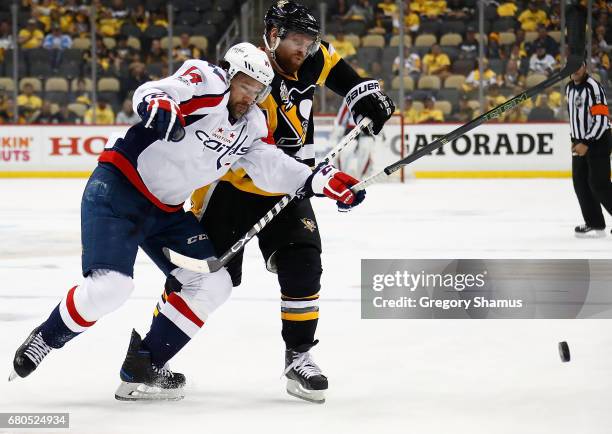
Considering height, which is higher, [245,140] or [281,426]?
[245,140]

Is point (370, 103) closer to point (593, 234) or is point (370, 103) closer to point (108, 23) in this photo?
point (593, 234)

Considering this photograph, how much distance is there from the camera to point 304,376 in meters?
2.96

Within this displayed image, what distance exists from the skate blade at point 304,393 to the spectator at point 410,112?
8.62 m

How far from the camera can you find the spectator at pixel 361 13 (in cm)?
1227

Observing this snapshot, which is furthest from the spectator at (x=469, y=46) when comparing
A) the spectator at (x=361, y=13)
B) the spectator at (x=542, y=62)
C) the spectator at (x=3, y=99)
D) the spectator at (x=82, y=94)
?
the spectator at (x=3, y=99)

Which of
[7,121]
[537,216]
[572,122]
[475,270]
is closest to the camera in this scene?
[475,270]

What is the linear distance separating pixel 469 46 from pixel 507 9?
24.1 inches

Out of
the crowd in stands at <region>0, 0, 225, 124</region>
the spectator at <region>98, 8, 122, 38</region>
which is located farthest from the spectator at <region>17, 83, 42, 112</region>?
the spectator at <region>98, 8, 122, 38</region>

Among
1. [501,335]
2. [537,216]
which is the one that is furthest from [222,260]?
[537,216]

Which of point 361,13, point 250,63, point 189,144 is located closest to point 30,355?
point 189,144

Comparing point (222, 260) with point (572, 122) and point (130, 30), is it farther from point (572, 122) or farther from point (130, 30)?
point (130, 30)

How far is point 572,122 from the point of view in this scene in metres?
6.78

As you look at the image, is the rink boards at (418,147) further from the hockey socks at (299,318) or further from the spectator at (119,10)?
the hockey socks at (299,318)

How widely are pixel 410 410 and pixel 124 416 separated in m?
0.73
